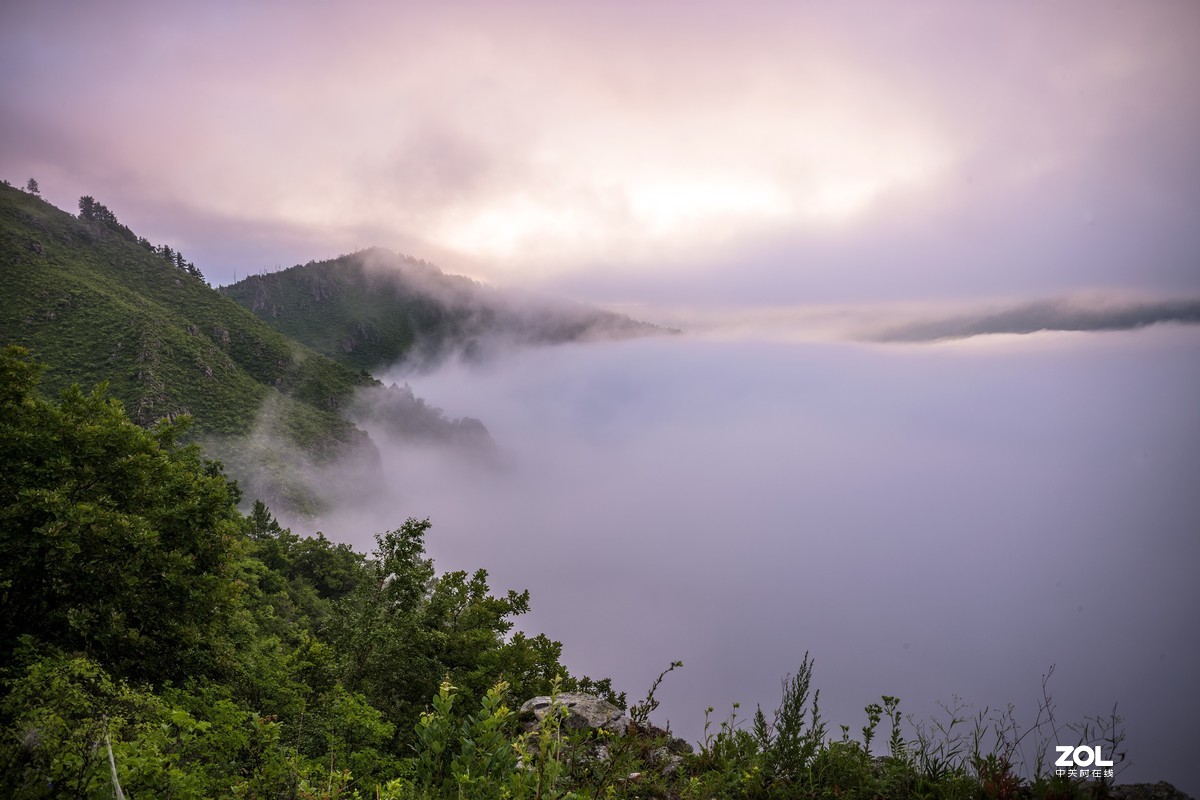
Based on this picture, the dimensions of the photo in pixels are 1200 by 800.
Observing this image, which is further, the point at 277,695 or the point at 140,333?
the point at 140,333

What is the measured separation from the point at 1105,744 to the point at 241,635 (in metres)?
24.3

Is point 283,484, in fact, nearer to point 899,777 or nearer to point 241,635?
point 241,635

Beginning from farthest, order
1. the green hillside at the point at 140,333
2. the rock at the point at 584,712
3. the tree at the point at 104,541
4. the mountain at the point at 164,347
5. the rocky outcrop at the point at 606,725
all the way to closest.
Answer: the mountain at the point at 164,347 < the green hillside at the point at 140,333 < the tree at the point at 104,541 < the rock at the point at 584,712 < the rocky outcrop at the point at 606,725

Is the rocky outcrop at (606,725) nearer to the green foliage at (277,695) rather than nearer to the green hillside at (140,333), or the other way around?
the green foliage at (277,695)

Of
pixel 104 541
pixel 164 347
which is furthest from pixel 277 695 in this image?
pixel 164 347

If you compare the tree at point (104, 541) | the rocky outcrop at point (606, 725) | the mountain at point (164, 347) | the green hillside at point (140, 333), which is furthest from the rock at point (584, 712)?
the green hillside at point (140, 333)

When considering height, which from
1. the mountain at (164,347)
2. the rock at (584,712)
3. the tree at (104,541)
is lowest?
the rock at (584,712)

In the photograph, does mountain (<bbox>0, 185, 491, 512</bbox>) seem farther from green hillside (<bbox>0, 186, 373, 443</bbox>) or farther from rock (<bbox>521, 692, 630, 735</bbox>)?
rock (<bbox>521, 692, 630, 735</bbox>)

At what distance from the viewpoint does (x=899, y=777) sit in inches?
271

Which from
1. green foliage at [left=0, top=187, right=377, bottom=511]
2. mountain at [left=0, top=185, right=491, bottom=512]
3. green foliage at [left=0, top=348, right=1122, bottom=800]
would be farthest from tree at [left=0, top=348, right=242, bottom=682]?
mountain at [left=0, top=185, right=491, bottom=512]

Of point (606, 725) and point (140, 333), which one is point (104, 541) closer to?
point (606, 725)

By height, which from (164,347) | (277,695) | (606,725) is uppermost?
(164,347)

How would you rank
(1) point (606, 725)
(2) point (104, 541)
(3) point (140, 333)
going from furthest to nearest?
(3) point (140, 333) → (2) point (104, 541) → (1) point (606, 725)

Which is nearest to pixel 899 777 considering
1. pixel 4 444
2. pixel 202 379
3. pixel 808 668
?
pixel 808 668
